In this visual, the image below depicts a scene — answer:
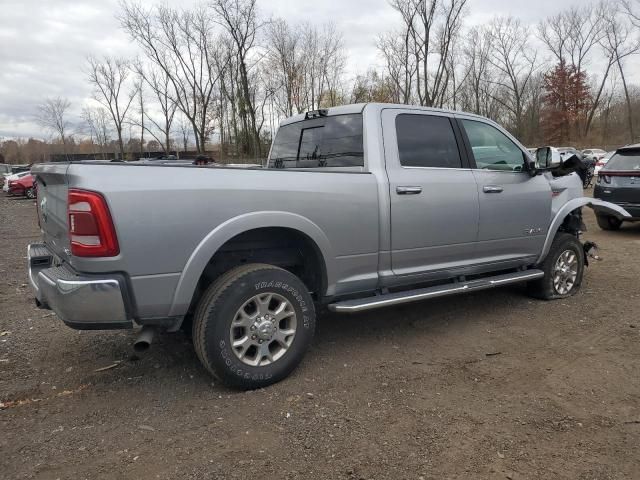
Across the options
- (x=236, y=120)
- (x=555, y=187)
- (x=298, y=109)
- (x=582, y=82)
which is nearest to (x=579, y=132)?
(x=582, y=82)

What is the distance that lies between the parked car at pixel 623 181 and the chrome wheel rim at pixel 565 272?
4399 mm

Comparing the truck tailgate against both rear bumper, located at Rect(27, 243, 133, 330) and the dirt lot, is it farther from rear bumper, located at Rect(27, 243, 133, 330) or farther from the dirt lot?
the dirt lot

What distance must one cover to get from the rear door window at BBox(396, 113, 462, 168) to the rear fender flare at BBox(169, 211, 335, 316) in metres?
1.17

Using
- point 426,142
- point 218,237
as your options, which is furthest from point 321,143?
point 218,237

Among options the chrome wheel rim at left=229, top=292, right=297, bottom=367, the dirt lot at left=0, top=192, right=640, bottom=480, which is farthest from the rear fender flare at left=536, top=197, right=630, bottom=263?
the chrome wheel rim at left=229, top=292, right=297, bottom=367

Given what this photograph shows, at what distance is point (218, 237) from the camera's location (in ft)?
9.98

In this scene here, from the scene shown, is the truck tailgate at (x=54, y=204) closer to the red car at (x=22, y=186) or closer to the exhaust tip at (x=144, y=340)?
the exhaust tip at (x=144, y=340)

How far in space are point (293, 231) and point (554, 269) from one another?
331cm

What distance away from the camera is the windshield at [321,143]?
4.02 meters

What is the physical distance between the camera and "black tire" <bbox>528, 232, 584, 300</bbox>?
17.1 ft

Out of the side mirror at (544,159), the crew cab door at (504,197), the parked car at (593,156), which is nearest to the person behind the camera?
the crew cab door at (504,197)

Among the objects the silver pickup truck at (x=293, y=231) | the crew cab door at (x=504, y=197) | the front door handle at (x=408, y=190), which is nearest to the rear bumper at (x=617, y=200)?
the silver pickup truck at (x=293, y=231)

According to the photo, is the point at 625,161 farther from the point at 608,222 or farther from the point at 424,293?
the point at 424,293

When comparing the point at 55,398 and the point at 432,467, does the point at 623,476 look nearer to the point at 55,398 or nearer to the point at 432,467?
the point at 432,467
